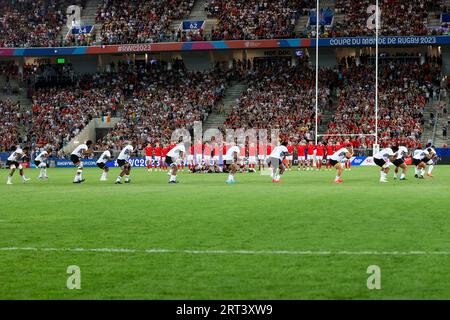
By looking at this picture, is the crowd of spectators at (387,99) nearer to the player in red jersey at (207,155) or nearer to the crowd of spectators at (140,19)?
the player in red jersey at (207,155)

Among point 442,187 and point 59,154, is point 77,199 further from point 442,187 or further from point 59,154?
point 59,154

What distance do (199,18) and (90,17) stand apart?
1231 cm

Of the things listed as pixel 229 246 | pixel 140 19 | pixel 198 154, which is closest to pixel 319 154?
pixel 198 154

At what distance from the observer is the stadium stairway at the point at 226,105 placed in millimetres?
67562

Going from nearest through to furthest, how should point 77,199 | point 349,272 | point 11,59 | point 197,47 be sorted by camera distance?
point 349,272 → point 77,199 → point 197,47 → point 11,59

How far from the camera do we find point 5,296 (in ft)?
32.5

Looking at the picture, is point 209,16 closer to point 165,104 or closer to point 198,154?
point 165,104

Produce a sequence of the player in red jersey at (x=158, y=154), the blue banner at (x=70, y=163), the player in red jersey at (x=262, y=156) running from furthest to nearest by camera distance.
Answer: the blue banner at (x=70, y=163), the player in red jersey at (x=158, y=154), the player in red jersey at (x=262, y=156)

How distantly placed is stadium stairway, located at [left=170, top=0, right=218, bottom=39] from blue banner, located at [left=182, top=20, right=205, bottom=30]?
416 millimetres

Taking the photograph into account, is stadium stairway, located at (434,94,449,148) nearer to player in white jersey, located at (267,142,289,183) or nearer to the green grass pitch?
player in white jersey, located at (267,142,289,183)

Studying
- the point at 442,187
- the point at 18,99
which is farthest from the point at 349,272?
the point at 18,99

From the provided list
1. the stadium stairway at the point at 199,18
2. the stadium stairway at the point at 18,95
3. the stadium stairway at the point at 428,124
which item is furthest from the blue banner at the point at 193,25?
the stadium stairway at the point at 428,124

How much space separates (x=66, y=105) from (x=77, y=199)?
4966 cm

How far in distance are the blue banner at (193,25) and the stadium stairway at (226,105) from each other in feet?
23.3
